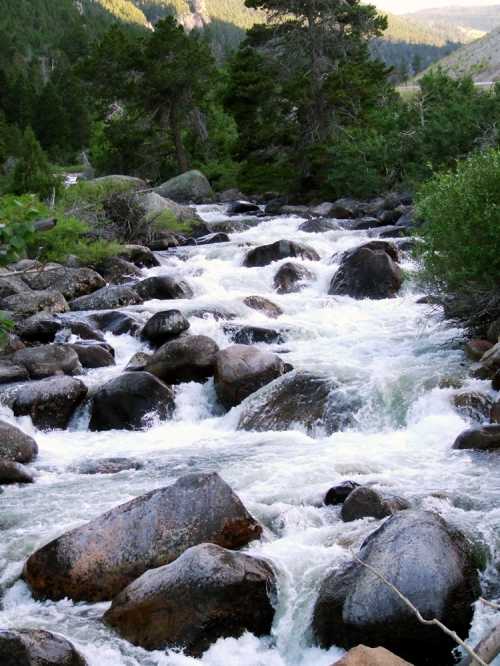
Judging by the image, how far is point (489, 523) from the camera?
23.4 ft

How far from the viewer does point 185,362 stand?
41.4ft

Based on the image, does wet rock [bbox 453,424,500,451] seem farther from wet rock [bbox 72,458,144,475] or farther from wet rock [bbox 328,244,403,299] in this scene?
wet rock [bbox 328,244,403,299]

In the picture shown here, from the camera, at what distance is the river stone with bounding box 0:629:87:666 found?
5379 mm

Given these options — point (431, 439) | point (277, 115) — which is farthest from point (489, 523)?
point (277, 115)

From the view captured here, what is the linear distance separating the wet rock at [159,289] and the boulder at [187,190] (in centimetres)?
1573

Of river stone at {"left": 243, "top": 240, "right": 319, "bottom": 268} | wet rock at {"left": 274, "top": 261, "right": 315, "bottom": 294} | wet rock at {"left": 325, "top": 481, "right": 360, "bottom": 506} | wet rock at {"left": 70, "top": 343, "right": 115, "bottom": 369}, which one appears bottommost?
wet rock at {"left": 70, "top": 343, "right": 115, "bottom": 369}

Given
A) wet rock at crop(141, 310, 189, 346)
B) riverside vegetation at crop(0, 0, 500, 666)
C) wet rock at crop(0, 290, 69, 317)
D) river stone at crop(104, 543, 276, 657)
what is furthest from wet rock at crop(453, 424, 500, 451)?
wet rock at crop(0, 290, 69, 317)

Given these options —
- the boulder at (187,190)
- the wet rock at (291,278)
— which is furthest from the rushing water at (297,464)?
the boulder at (187,190)

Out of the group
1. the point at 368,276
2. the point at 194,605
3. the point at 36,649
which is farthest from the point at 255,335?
the point at 36,649

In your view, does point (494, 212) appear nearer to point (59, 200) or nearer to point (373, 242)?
point (373, 242)

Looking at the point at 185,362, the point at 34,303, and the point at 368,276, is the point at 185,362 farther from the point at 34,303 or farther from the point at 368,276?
the point at 368,276

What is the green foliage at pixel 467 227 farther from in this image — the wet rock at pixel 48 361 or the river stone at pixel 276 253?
the river stone at pixel 276 253

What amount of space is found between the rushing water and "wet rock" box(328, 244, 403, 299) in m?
0.49

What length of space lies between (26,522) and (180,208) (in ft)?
61.2
